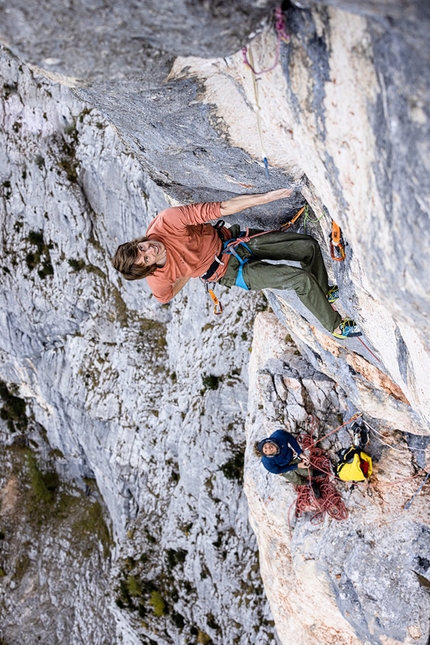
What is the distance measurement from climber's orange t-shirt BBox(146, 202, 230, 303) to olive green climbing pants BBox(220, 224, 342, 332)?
0.40 metres

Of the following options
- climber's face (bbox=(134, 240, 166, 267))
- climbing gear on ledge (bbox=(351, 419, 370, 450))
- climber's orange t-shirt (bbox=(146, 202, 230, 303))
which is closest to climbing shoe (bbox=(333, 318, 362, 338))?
climber's orange t-shirt (bbox=(146, 202, 230, 303))

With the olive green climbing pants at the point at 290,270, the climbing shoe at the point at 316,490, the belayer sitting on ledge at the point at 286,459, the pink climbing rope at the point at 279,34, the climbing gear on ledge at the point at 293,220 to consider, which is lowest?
the climbing shoe at the point at 316,490

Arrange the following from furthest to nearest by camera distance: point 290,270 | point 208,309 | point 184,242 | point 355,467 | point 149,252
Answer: point 208,309 → point 355,467 → point 184,242 → point 290,270 → point 149,252

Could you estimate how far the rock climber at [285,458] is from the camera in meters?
9.35

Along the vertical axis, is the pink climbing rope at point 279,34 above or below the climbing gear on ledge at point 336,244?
above

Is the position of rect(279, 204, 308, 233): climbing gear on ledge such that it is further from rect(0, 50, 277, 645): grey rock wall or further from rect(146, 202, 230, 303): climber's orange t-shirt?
rect(0, 50, 277, 645): grey rock wall

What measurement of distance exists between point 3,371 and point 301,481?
2289 centimetres

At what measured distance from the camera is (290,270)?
6.59m

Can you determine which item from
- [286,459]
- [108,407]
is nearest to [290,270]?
[286,459]

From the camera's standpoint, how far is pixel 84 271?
2270 cm

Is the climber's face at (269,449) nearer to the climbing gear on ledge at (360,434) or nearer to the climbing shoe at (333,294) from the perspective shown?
the climbing gear on ledge at (360,434)

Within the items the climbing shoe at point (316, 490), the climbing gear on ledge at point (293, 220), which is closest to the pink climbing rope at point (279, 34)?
the climbing gear on ledge at point (293, 220)

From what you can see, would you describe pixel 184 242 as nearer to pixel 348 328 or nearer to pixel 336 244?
pixel 336 244

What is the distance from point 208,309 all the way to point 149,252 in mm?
11332
